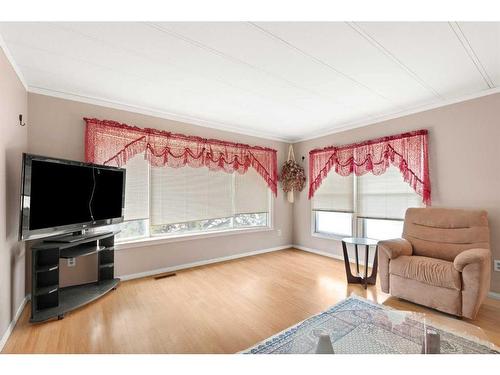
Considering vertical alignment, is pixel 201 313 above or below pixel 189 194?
below

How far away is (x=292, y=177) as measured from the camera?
4.62 metres

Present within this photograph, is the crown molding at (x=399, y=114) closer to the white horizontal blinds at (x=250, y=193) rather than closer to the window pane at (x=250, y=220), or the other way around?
the white horizontal blinds at (x=250, y=193)

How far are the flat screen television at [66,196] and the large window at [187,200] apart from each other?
32cm

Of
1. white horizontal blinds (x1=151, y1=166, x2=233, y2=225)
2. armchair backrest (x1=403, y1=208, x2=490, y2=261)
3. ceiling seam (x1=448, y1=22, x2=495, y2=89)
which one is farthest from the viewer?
white horizontal blinds (x1=151, y1=166, x2=233, y2=225)

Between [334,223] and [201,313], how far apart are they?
295 centimetres

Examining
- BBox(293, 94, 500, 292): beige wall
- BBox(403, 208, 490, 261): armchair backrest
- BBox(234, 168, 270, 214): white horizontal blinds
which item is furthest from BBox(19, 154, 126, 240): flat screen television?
BBox(293, 94, 500, 292): beige wall

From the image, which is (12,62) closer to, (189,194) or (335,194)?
(189,194)

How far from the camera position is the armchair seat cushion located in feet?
7.14

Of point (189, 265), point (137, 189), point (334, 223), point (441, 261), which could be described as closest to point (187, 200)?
point (137, 189)

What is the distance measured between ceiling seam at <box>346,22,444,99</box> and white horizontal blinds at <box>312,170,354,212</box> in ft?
5.55

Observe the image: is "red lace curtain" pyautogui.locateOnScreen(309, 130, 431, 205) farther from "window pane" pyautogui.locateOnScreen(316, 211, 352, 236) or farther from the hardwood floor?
the hardwood floor

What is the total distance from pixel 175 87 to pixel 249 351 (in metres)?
2.63

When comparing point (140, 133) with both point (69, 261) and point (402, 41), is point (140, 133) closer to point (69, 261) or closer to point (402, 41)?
point (69, 261)

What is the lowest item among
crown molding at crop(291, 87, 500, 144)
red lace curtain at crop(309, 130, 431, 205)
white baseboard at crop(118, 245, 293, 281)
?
white baseboard at crop(118, 245, 293, 281)
